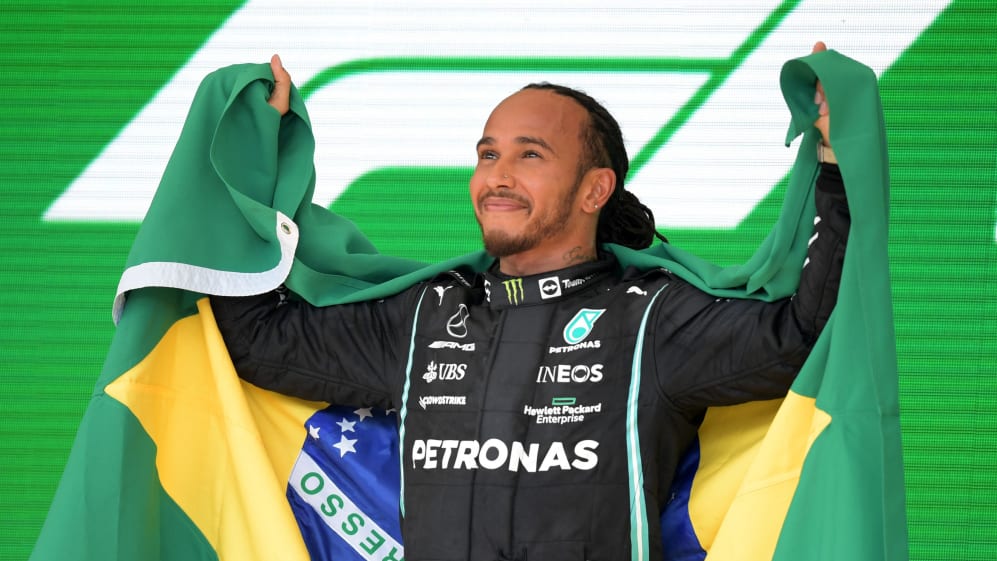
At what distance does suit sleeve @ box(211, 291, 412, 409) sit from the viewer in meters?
2.88

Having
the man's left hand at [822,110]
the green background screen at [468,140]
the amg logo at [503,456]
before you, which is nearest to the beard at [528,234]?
the amg logo at [503,456]

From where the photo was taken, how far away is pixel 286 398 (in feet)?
9.82

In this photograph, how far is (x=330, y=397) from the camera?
9.53 ft

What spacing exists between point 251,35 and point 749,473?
236 cm

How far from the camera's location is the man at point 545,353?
2570 millimetres

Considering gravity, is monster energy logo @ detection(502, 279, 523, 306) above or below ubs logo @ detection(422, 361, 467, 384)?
above

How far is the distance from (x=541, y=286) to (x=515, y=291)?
5cm

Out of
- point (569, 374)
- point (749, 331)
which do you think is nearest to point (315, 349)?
point (569, 374)

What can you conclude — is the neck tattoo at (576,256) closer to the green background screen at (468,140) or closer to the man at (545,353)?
the man at (545,353)

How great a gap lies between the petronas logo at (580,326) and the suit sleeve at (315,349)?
339 mm

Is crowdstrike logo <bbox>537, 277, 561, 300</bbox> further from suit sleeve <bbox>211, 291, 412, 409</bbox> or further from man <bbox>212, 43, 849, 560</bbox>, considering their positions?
suit sleeve <bbox>211, 291, 412, 409</bbox>

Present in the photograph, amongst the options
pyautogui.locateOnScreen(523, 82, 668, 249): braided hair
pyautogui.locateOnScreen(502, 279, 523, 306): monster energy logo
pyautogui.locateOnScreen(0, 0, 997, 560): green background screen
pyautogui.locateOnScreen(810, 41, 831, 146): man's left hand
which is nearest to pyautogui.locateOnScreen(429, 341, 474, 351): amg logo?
pyautogui.locateOnScreen(502, 279, 523, 306): monster energy logo

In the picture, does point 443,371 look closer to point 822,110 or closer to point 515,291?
point 515,291

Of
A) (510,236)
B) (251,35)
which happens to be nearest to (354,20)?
(251,35)
